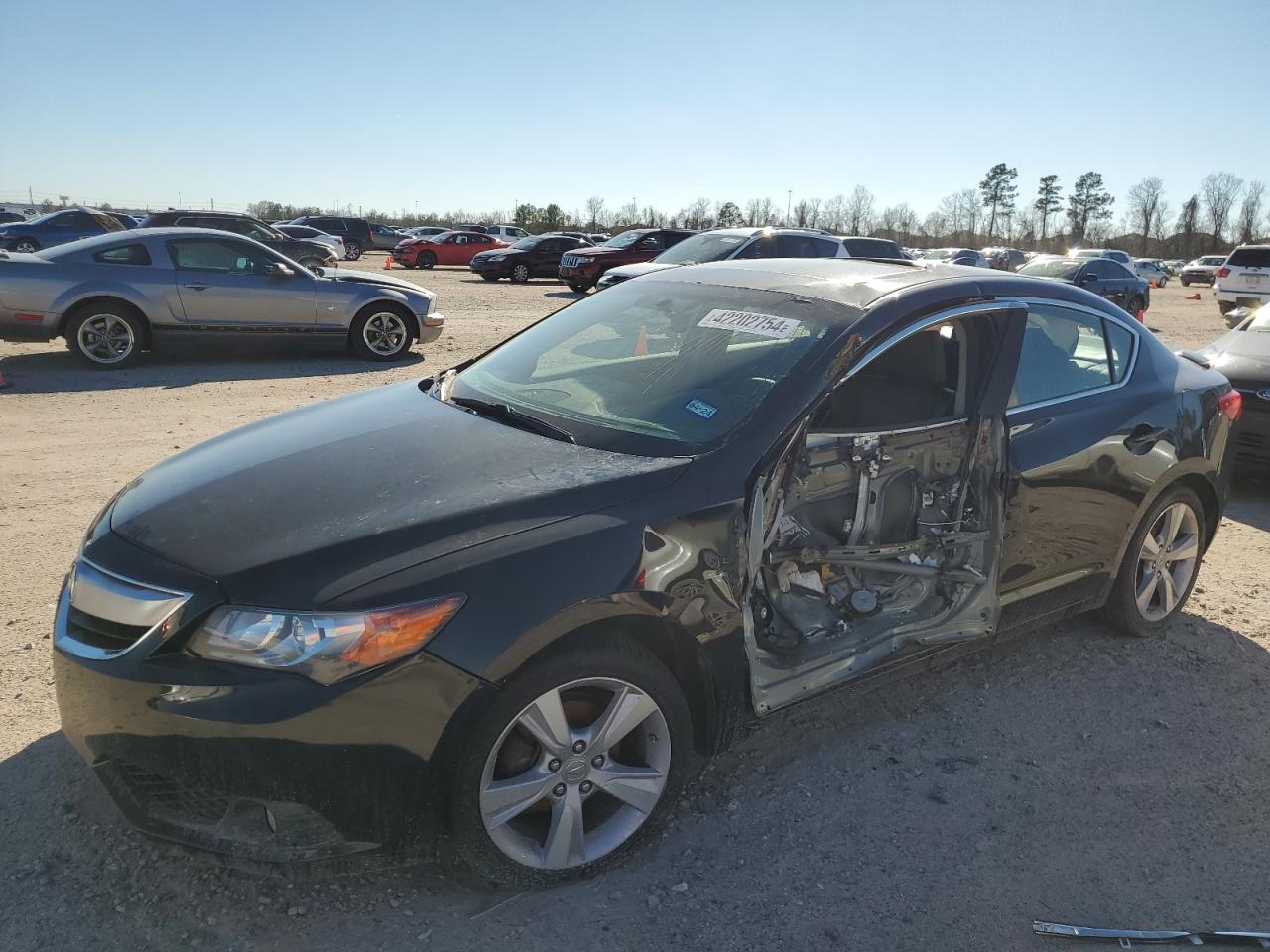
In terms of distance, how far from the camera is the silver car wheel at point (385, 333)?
1112 cm

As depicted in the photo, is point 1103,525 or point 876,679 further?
point 1103,525

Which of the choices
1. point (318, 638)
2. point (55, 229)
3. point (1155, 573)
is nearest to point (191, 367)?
point (318, 638)

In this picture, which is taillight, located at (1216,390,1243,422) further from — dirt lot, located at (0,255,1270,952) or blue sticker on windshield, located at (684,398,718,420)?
blue sticker on windshield, located at (684,398,718,420)

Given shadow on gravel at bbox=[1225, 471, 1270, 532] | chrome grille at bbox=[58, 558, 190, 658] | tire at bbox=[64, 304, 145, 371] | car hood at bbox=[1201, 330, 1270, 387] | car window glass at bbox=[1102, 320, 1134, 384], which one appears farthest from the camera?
tire at bbox=[64, 304, 145, 371]

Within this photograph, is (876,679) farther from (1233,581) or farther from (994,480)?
(1233,581)

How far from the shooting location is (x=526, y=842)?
254cm

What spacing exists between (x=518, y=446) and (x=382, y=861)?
1.24m

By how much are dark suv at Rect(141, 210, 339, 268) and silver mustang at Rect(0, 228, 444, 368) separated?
638 centimetres

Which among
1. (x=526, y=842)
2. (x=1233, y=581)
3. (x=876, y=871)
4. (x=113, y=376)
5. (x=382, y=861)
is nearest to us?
(x=382, y=861)

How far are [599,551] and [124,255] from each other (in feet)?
30.7

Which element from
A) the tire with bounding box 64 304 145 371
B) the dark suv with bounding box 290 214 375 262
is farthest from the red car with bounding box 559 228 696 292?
the dark suv with bounding box 290 214 375 262

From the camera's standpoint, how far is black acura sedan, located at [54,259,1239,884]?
7.38 feet

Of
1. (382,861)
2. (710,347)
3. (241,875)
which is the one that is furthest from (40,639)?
(710,347)

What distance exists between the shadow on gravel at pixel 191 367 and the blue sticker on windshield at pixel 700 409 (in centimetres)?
771
